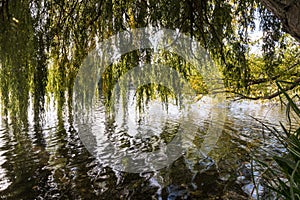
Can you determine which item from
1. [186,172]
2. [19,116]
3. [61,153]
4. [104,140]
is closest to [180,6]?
[19,116]

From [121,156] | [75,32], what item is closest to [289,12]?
[75,32]

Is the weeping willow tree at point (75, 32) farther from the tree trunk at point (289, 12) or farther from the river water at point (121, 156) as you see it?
the tree trunk at point (289, 12)

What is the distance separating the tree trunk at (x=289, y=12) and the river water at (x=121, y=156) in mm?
861

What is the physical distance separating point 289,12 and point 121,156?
437cm

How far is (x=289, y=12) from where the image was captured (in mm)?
847

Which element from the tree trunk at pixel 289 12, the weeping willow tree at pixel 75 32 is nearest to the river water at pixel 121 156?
the weeping willow tree at pixel 75 32

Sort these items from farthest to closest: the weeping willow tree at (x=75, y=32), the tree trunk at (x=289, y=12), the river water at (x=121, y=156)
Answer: the river water at (x=121, y=156) < the weeping willow tree at (x=75, y=32) < the tree trunk at (x=289, y=12)

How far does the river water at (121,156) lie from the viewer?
11.1 feet

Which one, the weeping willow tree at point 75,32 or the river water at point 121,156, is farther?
the river water at point 121,156

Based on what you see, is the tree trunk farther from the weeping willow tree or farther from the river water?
the river water

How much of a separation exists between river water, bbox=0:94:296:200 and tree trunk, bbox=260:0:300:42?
33.9 inches

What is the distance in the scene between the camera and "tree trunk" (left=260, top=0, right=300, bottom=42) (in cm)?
83

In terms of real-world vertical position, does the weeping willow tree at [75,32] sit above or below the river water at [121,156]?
above

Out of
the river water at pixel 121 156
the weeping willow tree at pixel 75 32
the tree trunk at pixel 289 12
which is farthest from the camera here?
the river water at pixel 121 156
